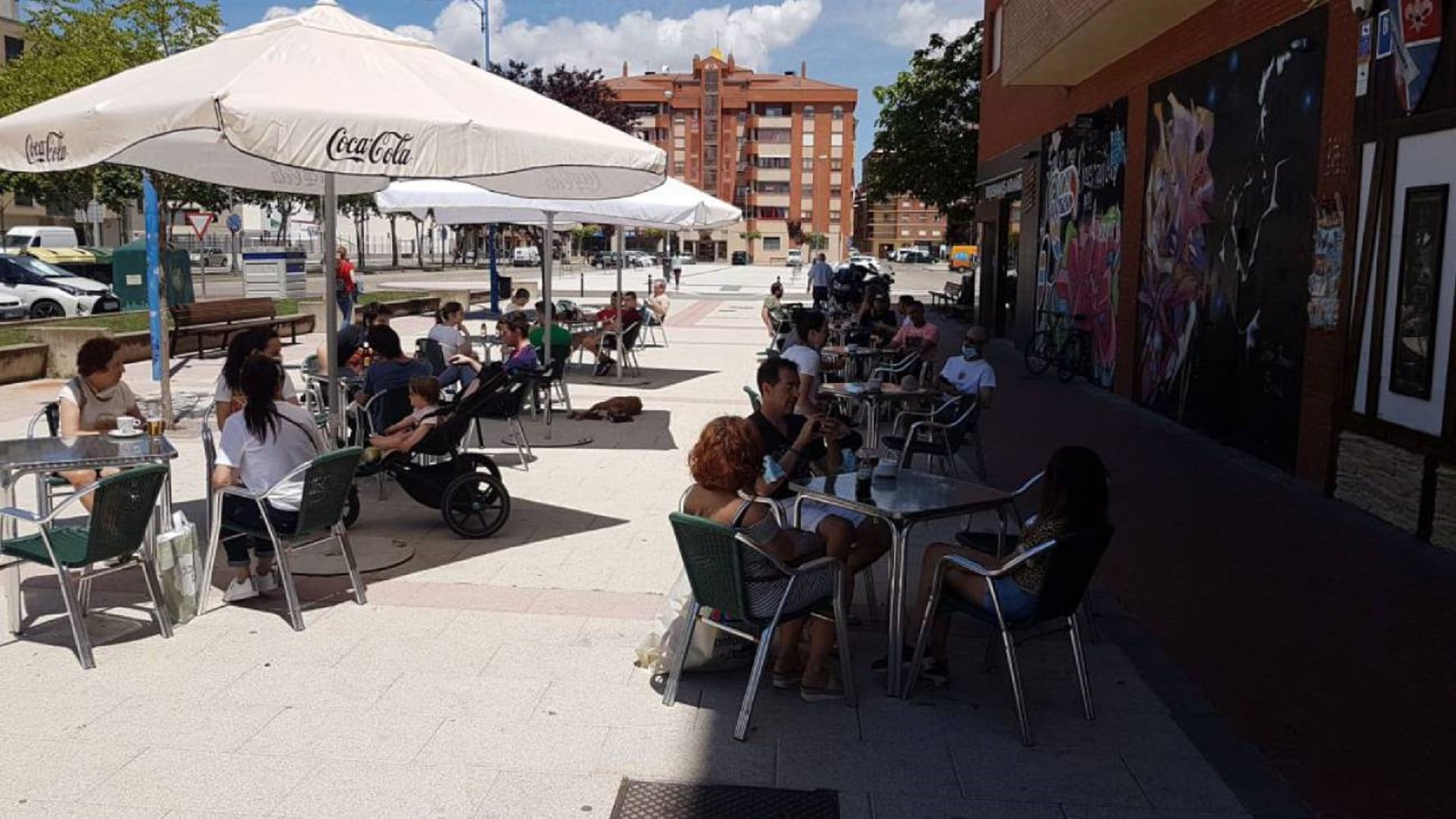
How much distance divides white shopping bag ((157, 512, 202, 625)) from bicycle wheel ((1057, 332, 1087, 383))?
43.6 feet

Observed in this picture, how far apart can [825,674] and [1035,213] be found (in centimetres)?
1696

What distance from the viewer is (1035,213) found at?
66.3 ft

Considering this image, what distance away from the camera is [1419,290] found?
7637mm

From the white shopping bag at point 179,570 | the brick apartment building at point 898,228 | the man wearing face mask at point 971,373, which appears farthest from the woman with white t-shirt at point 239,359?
the brick apartment building at point 898,228

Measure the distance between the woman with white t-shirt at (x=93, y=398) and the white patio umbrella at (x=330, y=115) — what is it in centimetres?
118

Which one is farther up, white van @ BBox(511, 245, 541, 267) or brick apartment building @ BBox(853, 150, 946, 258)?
brick apartment building @ BBox(853, 150, 946, 258)

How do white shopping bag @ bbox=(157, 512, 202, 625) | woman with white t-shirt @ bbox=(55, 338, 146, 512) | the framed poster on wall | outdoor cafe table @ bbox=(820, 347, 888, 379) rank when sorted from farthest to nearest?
outdoor cafe table @ bbox=(820, 347, 888, 379), the framed poster on wall, woman with white t-shirt @ bbox=(55, 338, 146, 512), white shopping bag @ bbox=(157, 512, 202, 625)

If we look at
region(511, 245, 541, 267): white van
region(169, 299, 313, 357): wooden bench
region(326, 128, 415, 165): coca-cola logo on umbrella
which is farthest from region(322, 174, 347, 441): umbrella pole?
region(511, 245, 541, 267): white van

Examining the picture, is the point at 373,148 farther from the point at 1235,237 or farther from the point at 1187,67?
the point at 1187,67

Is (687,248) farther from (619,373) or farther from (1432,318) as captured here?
(1432,318)

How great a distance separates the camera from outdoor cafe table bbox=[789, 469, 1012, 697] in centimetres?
470

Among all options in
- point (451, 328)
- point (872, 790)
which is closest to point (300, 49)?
point (872, 790)

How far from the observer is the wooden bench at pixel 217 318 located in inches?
667

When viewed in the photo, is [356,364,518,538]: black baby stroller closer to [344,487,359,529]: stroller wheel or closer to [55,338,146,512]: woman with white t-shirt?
[344,487,359,529]: stroller wheel
